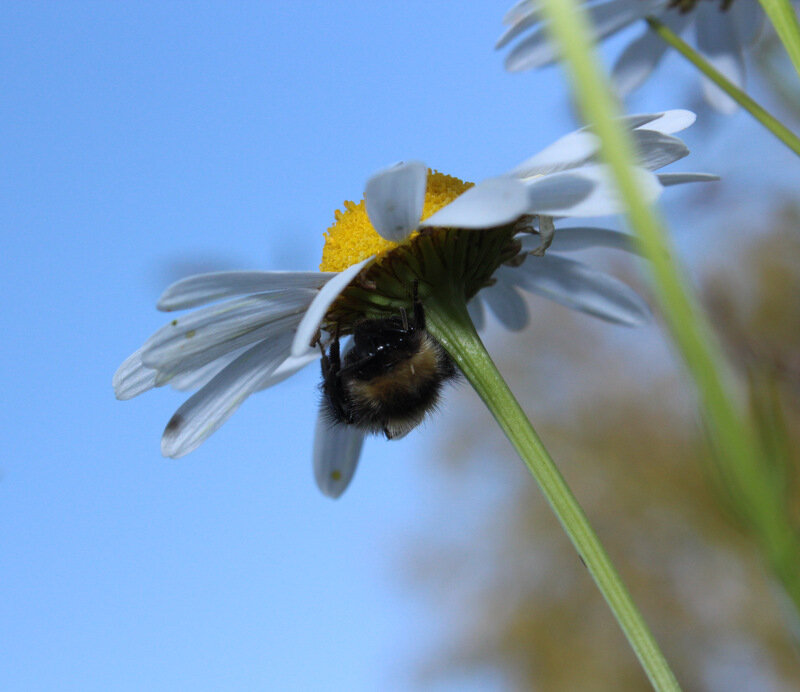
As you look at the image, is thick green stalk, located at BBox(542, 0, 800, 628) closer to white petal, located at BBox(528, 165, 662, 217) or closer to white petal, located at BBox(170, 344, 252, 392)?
white petal, located at BBox(528, 165, 662, 217)

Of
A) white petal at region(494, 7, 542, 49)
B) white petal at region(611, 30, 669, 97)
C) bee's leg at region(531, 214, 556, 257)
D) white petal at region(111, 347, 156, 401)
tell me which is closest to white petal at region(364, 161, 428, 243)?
bee's leg at region(531, 214, 556, 257)

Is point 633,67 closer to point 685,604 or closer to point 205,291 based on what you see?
point 205,291

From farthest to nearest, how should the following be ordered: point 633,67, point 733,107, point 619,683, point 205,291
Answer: point 619,683 < point 633,67 < point 733,107 < point 205,291

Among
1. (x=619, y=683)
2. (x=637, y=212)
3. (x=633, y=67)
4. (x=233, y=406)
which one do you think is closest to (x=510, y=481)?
(x=619, y=683)

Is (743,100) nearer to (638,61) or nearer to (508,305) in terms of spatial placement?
(508,305)

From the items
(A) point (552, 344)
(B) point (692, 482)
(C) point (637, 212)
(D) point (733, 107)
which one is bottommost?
(B) point (692, 482)

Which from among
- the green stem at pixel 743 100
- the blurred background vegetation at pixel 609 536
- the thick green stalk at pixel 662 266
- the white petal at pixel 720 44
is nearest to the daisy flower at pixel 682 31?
the white petal at pixel 720 44
